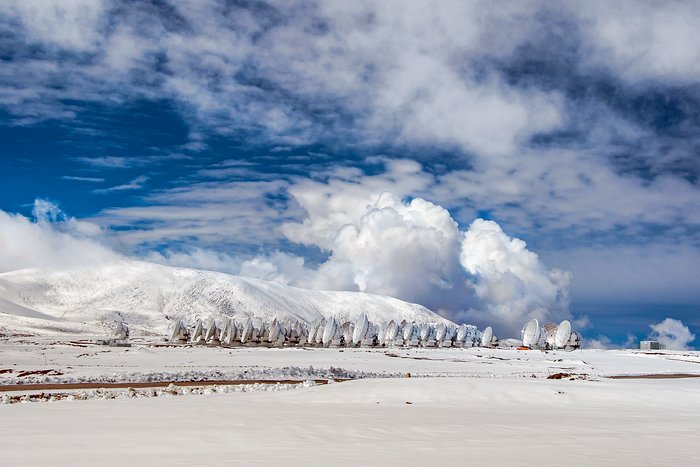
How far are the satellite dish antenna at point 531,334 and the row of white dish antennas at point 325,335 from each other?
16023 millimetres

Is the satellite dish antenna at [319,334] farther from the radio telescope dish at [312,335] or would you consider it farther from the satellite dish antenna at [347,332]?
the satellite dish antenna at [347,332]

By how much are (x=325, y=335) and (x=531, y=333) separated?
4581 cm

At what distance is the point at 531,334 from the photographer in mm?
147625

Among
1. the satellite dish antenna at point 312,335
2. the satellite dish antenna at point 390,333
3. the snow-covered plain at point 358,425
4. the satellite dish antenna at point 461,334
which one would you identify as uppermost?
the satellite dish antenna at point 461,334

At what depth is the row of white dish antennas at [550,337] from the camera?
135625mm

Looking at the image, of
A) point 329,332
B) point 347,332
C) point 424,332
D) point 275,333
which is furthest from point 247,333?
point 424,332

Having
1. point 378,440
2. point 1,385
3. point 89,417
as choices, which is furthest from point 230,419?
point 1,385

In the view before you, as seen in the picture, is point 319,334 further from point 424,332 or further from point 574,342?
point 574,342

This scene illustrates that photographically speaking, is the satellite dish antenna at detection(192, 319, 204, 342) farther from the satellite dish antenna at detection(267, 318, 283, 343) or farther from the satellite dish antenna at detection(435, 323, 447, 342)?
the satellite dish antenna at detection(435, 323, 447, 342)

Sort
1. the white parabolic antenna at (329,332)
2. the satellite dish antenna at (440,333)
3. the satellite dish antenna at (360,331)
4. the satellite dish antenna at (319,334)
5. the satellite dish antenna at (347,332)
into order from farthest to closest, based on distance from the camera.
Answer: the satellite dish antenna at (440,333) < the satellite dish antenna at (347,332) < the satellite dish antenna at (360,331) < the satellite dish antenna at (319,334) < the white parabolic antenna at (329,332)

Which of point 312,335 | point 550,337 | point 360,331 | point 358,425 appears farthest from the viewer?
point 312,335

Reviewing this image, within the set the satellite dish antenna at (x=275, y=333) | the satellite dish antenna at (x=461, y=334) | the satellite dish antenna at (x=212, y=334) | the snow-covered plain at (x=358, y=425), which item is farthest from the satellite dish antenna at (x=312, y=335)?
the snow-covered plain at (x=358, y=425)

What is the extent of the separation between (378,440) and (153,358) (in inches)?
2267

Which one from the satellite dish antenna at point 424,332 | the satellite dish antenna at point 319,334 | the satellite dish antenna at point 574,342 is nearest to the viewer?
the satellite dish antenna at point 574,342
